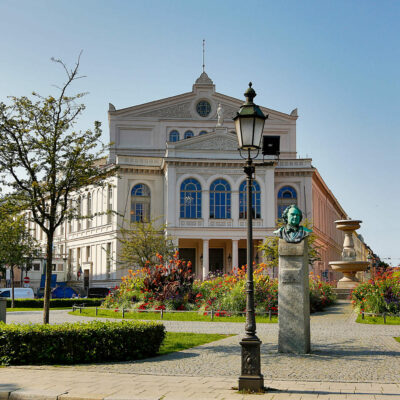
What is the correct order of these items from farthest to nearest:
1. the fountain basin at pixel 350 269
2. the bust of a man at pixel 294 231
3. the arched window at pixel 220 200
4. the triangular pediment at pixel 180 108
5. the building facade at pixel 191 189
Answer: the triangular pediment at pixel 180 108
the arched window at pixel 220 200
the building facade at pixel 191 189
the fountain basin at pixel 350 269
the bust of a man at pixel 294 231

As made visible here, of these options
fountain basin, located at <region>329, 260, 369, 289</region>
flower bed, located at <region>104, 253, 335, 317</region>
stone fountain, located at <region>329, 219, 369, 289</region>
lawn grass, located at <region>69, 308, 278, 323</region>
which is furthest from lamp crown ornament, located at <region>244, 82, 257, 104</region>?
fountain basin, located at <region>329, 260, 369, 289</region>

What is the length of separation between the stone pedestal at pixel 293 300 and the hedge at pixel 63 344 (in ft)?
11.4

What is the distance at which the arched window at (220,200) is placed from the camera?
47.8 m

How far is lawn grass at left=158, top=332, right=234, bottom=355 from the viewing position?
13.7 m

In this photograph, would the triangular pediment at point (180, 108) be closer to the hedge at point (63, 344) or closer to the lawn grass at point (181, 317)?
the lawn grass at point (181, 317)

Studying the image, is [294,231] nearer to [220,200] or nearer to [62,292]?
[220,200]

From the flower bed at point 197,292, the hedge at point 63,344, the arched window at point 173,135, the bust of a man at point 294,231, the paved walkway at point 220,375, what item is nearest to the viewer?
the paved walkway at point 220,375

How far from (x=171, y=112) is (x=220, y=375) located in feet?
159

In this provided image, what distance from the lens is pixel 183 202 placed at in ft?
156

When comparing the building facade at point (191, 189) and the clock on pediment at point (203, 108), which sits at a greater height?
the clock on pediment at point (203, 108)

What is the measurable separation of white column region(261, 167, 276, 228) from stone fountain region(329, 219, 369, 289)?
12.6 metres

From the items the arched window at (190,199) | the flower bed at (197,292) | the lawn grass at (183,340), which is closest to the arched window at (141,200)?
the arched window at (190,199)

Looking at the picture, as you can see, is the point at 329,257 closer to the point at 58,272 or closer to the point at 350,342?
the point at 58,272

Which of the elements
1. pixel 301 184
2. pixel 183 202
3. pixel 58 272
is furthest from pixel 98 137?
pixel 58 272
